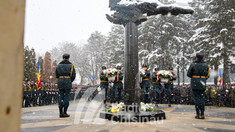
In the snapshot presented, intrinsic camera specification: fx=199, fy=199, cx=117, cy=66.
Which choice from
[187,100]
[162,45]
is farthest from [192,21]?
[187,100]

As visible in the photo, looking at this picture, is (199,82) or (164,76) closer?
(199,82)

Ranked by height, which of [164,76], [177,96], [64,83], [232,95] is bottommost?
[177,96]

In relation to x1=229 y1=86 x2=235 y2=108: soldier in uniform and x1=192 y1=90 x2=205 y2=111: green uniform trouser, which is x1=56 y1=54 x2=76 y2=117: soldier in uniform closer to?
x1=192 y1=90 x2=205 y2=111: green uniform trouser

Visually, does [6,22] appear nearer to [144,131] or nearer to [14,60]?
[14,60]

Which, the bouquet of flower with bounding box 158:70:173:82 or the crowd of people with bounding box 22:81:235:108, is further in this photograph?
the crowd of people with bounding box 22:81:235:108

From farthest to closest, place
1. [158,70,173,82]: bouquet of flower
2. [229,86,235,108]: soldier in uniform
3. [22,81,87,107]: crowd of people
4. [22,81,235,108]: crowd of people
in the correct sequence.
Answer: [22,81,87,107]: crowd of people, [22,81,235,108]: crowd of people, [158,70,173,82]: bouquet of flower, [229,86,235,108]: soldier in uniform

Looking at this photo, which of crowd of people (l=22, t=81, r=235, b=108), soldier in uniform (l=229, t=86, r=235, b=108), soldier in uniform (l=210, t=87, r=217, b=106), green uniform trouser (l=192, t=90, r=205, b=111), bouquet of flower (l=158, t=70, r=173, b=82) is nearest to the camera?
green uniform trouser (l=192, t=90, r=205, b=111)

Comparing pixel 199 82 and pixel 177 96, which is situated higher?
pixel 199 82

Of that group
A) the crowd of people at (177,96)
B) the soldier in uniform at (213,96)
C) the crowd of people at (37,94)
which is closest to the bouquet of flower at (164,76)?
the crowd of people at (177,96)

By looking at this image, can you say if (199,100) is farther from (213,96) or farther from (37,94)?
(37,94)

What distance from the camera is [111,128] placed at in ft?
16.1

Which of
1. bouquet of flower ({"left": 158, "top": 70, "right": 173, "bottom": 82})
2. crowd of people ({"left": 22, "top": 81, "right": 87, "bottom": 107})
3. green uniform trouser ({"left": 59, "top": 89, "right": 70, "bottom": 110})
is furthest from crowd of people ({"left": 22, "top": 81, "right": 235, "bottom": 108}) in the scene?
green uniform trouser ({"left": 59, "top": 89, "right": 70, "bottom": 110})

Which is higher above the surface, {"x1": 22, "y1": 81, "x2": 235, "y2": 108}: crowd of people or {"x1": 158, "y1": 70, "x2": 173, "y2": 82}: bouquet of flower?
{"x1": 158, "y1": 70, "x2": 173, "y2": 82}: bouquet of flower

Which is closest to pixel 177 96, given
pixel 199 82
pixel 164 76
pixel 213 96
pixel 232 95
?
pixel 213 96
